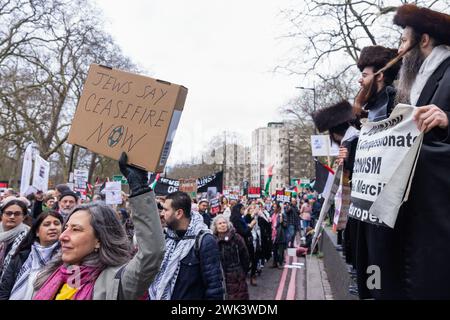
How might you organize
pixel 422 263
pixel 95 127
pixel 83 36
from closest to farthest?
pixel 422 263, pixel 95 127, pixel 83 36

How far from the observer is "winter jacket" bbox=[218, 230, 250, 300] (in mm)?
5317

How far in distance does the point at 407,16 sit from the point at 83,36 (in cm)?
2616

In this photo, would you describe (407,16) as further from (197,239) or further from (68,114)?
(68,114)

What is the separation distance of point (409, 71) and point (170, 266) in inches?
106

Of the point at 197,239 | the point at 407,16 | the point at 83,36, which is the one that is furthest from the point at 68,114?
the point at 407,16

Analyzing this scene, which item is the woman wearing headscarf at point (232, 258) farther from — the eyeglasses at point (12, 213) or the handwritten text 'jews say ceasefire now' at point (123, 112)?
the handwritten text 'jews say ceasefire now' at point (123, 112)

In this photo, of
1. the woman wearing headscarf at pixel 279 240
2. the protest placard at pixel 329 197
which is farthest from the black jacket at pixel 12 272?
the woman wearing headscarf at pixel 279 240

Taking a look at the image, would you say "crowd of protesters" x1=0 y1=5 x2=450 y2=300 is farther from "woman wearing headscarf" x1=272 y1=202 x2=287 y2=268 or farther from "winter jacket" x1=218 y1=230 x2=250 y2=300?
"woman wearing headscarf" x1=272 y1=202 x2=287 y2=268

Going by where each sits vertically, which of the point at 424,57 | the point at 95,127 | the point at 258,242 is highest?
the point at 424,57

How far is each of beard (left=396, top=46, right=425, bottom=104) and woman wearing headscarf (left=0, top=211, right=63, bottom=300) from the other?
2.56 m

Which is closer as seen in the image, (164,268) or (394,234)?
(394,234)

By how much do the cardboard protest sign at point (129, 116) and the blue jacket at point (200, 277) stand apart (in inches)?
70.6

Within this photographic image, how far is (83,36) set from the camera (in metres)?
25.8
